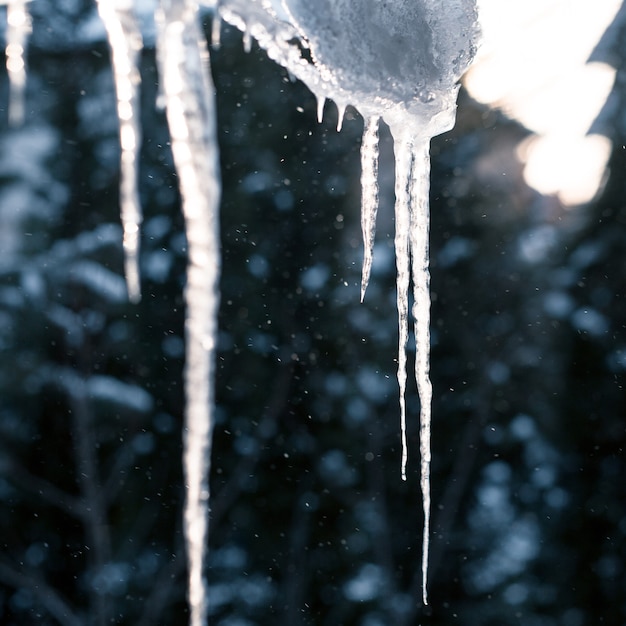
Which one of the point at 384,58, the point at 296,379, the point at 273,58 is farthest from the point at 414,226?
the point at 296,379

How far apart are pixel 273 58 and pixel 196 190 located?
138 mm

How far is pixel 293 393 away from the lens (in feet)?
13.4

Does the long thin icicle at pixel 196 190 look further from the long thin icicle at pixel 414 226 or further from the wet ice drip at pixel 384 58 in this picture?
the long thin icicle at pixel 414 226

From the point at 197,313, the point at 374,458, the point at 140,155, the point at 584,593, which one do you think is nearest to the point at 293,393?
the point at 374,458

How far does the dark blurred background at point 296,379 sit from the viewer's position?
12.7ft

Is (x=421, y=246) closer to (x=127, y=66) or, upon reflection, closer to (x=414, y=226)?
(x=414, y=226)

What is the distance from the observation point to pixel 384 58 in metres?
0.77

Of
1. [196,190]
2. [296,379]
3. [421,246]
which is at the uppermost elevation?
[296,379]

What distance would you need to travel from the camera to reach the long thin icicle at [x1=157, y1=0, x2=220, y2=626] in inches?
24.8

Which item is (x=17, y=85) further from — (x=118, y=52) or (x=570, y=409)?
(x=570, y=409)

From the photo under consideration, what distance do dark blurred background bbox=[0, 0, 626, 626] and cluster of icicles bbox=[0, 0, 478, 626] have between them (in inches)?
124

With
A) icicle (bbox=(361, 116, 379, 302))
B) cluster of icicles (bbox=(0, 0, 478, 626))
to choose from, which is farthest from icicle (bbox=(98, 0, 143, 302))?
icicle (bbox=(361, 116, 379, 302))

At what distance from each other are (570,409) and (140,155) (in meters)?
2.80

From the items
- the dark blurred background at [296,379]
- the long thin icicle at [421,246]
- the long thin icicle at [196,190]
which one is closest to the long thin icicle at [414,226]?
the long thin icicle at [421,246]
